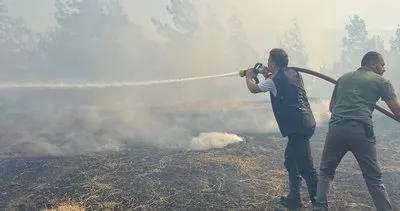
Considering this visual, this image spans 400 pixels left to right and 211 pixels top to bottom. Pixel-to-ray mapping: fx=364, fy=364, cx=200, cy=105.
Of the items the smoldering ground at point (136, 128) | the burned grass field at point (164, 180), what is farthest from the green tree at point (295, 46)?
the burned grass field at point (164, 180)

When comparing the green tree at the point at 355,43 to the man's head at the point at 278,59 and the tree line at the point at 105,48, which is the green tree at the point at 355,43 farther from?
the man's head at the point at 278,59

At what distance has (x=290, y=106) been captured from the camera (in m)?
5.39

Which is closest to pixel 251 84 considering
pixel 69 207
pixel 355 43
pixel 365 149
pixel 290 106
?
pixel 290 106

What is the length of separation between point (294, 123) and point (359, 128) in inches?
38.6

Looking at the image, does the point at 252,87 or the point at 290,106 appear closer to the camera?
the point at 290,106

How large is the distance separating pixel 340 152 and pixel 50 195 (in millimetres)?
4556

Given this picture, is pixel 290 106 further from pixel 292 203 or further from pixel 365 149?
pixel 292 203

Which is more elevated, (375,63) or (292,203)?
(375,63)

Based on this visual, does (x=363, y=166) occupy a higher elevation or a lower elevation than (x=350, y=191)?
higher

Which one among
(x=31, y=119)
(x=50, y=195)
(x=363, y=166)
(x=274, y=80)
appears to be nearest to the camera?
(x=363, y=166)

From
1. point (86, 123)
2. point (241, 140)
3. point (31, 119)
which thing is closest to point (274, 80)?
point (241, 140)

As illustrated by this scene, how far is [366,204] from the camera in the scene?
570 centimetres

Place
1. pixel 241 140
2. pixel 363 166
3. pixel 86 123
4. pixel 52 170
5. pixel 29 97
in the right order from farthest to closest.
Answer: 1. pixel 29 97
2. pixel 86 123
3. pixel 241 140
4. pixel 52 170
5. pixel 363 166

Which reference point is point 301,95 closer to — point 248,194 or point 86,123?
point 248,194
